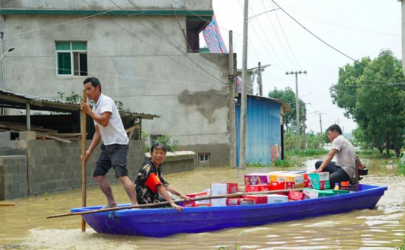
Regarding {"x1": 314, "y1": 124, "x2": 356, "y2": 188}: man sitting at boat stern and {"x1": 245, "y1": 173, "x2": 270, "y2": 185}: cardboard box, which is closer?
{"x1": 245, "y1": 173, "x2": 270, "y2": 185}: cardboard box

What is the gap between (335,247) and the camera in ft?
24.2

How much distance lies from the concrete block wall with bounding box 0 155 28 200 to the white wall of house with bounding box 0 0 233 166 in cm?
1165

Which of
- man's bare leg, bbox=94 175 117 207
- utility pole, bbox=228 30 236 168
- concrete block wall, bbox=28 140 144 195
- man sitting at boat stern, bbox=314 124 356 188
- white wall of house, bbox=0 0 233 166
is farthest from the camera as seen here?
utility pole, bbox=228 30 236 168

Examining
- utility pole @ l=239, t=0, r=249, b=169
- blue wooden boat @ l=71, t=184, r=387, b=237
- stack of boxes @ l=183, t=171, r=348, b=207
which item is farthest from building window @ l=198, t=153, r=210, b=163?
blue wooden boat @ l=71, t=184, r=387, b=237

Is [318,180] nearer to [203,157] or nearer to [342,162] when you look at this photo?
[342,162]

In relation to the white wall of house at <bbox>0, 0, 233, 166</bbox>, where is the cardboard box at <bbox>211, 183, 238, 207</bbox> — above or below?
below

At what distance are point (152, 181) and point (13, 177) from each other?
250 inches

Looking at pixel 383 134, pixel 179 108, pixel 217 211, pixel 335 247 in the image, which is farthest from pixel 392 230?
pixel 383 134

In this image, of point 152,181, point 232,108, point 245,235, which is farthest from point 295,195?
point 232,108

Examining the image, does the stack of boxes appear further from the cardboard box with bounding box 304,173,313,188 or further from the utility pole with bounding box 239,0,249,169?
the utility pole with bounding box 239,0,249,169

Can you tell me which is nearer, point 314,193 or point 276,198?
point 276,198

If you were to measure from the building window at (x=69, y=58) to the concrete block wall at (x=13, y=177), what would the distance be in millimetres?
12007

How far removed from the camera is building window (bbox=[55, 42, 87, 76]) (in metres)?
25.4

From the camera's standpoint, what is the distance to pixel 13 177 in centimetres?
1338
